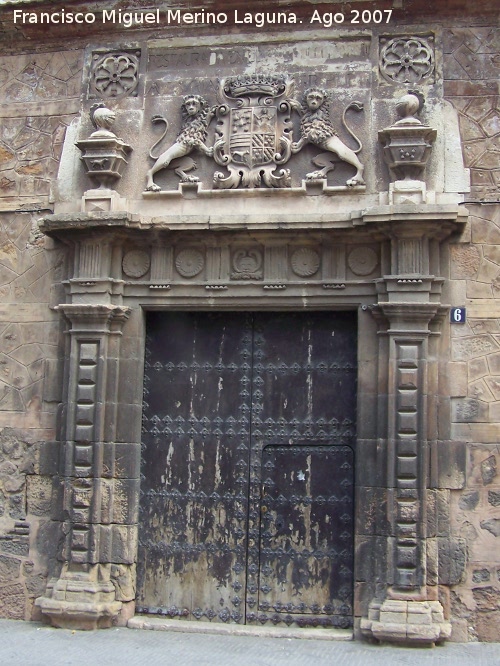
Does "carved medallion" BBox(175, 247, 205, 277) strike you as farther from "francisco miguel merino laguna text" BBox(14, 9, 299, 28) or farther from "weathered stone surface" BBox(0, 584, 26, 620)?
"weathered stone surface" BBox(0, 584, 26, 620)

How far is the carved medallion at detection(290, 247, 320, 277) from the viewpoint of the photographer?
6.83 m

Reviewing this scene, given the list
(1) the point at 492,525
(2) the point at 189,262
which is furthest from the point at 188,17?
(1) the point at 492,525

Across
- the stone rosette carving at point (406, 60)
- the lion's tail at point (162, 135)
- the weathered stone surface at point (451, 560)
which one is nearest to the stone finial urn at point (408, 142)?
the stone rosette carving at point (406, 60)

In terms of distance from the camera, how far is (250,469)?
22.6ft

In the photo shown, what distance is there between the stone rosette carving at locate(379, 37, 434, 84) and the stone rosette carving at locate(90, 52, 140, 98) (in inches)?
82.2

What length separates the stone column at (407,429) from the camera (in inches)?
246

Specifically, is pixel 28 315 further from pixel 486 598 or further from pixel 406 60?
pixel 486 598

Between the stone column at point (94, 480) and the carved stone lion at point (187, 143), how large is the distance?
1.21 metres

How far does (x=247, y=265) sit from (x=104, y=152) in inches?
59.3

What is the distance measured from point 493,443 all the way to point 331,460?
4.07 feet

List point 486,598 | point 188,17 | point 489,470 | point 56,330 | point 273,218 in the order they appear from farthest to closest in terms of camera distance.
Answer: point 188,17, point 56,330, point 273,218, point 489,470, point 486,598

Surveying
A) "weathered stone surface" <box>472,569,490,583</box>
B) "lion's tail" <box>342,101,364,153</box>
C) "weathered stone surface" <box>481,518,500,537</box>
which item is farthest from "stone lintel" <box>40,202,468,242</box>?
"weathered stone surface" <box>472,569,490,583</box>

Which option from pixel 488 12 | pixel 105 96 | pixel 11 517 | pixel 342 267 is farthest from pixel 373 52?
pixel 11 517

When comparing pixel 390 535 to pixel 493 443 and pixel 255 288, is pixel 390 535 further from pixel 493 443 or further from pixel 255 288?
pixel 255 288
